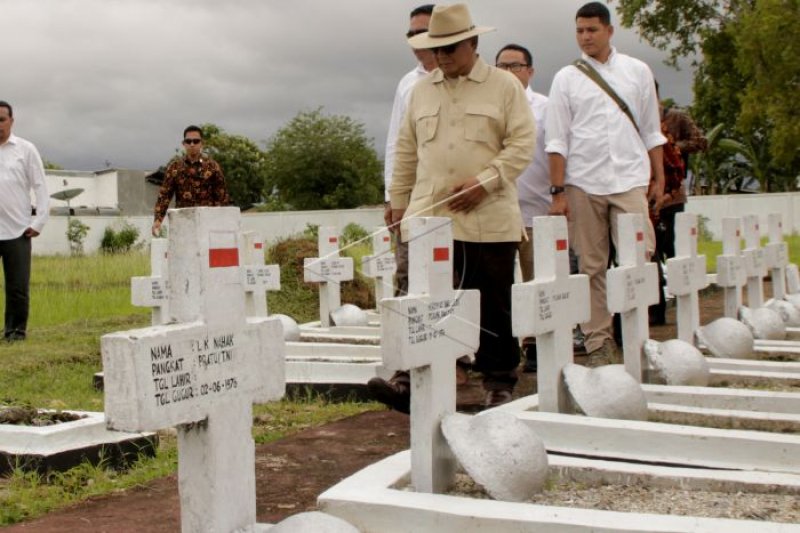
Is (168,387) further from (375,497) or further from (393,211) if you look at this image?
(393,211)

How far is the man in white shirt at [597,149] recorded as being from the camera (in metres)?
7.34

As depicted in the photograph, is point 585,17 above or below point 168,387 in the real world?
above

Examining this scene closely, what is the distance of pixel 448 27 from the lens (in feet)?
19.1

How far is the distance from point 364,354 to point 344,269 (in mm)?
2006

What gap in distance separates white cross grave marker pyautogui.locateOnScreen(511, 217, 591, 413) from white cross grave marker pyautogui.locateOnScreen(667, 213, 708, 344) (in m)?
1.99

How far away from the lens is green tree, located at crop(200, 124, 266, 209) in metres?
57.7

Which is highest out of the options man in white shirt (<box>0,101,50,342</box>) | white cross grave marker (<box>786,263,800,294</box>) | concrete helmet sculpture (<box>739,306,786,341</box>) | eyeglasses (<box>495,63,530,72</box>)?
eyeglasses (<box>495,63,530,72</box>)

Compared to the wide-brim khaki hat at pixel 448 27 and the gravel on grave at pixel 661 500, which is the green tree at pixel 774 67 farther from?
the gravel on grave at pixel 661 500

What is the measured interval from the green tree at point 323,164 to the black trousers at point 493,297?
39013 mm

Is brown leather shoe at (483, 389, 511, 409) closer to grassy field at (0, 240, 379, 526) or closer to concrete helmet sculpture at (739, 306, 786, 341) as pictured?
grassy field at (0, 240, 379, 526)

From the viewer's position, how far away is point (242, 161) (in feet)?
192

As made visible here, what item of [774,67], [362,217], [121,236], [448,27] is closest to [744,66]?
[774,67]

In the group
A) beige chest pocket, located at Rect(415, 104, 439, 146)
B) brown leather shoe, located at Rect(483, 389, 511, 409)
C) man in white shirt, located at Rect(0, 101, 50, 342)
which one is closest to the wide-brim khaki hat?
beige chest pocket, located at Rect(415, 104, 439, 146)

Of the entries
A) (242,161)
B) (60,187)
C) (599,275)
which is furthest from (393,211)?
(242,161)
